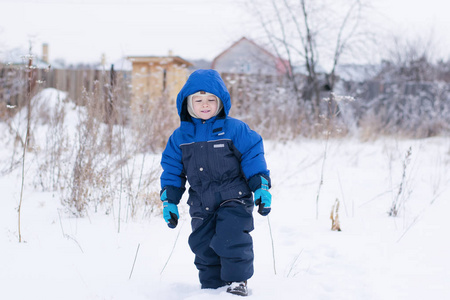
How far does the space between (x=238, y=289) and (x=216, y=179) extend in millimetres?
533

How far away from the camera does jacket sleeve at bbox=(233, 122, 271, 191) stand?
1.87 metres

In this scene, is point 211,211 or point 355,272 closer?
point 211,211

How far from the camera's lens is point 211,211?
6.31 ft

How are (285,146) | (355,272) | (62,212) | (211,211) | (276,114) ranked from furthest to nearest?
(276,114), (285,146), (62,212), (355,272), (211,211)

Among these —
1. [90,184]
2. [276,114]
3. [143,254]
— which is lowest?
[143,254]

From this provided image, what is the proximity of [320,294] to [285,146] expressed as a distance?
5057 millimetres

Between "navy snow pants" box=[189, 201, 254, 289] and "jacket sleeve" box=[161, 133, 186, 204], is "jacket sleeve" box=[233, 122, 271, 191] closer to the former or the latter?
"navy snow pants" box=[189, 201, 254, 289]

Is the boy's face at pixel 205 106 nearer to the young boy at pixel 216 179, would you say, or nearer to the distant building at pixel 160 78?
the young boy at pixel 216 179

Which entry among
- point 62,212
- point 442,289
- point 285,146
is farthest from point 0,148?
point 442,289

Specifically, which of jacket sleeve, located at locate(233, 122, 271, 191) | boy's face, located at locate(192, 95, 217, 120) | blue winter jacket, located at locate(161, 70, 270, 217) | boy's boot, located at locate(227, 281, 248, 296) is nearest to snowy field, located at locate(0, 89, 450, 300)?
boy's boot, located at locate(227, 281, 248, 296)

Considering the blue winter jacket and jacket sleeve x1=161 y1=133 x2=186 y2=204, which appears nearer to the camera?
the blue winter jacket

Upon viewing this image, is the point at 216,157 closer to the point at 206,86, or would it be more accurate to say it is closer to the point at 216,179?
the point at 216,179

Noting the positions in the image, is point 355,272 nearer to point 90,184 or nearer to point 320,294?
point 320,294

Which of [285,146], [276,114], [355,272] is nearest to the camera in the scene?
[355,272]
